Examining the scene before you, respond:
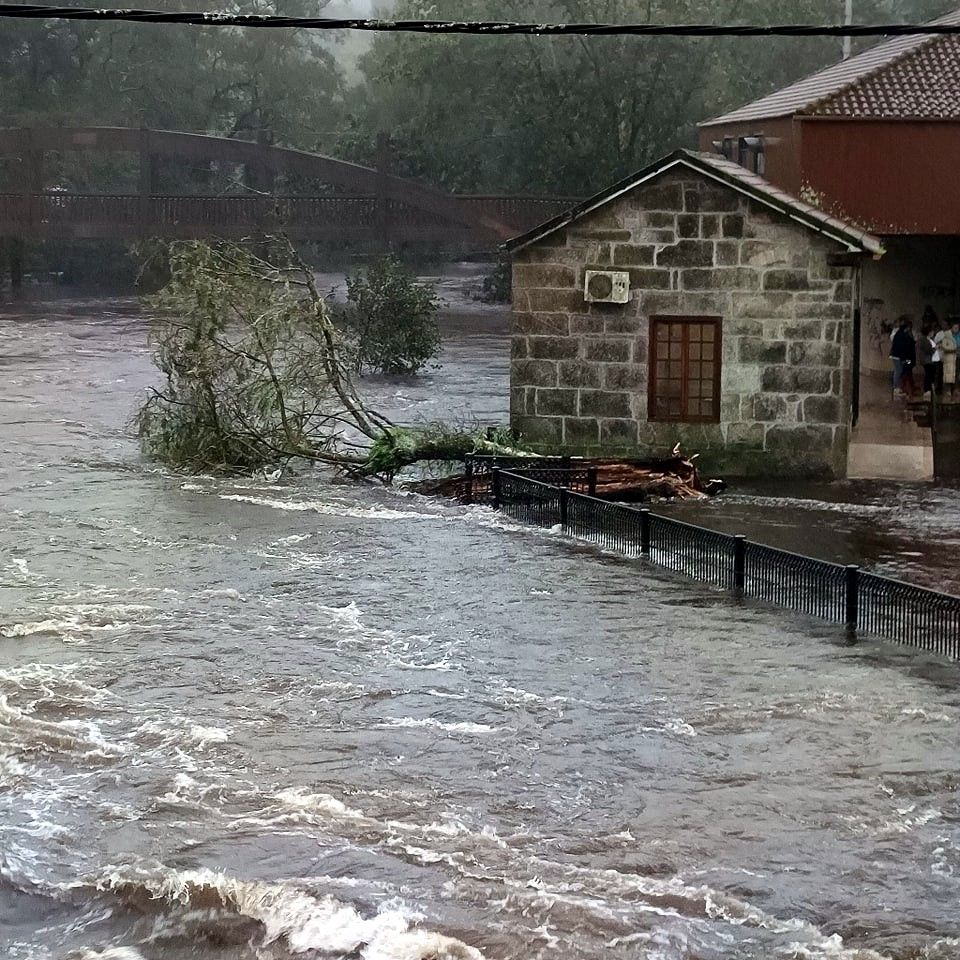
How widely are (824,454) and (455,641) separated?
30.6 ft

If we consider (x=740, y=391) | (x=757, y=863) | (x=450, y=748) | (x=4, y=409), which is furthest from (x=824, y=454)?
(x=4, y=409)

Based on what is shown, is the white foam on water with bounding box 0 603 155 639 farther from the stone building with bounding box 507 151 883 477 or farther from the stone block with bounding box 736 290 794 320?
the stone block with bounding box 736 290 794 320

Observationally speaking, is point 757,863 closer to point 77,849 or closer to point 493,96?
point 77,849

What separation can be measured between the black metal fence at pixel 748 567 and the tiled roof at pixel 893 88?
39.6ft

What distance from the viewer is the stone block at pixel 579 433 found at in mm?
24000

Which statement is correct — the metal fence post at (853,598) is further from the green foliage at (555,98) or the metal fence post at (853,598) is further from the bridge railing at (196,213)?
the green foliage at (555,98)

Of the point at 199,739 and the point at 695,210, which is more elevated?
the point at 695,210

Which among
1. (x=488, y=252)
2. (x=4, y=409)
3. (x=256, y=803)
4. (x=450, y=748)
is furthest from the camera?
(x=488, y=252)

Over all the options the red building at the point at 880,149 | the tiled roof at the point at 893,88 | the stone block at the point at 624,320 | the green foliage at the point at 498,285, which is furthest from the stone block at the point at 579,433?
the green foliage at the point at 498,285

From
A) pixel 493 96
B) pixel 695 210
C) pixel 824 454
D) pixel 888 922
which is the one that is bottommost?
pixel 888 922

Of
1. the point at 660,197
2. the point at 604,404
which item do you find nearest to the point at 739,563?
the point at 604,404

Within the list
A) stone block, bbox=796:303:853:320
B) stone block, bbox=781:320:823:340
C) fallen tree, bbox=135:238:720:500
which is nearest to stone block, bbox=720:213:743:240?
stone block, bbox=796:303:853:320

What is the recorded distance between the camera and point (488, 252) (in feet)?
223

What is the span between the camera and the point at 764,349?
2348 centimetres
